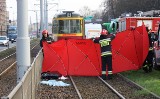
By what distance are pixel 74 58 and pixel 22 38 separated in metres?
6.25

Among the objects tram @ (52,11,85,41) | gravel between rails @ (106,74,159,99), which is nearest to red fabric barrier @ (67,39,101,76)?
Result: gravel between rails @ (106,74,159,99)

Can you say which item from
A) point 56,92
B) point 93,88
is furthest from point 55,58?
point 56,92

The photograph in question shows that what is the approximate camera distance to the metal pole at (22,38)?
11.5 m

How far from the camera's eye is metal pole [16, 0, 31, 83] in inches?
455

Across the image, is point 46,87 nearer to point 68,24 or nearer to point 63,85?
point 63,85

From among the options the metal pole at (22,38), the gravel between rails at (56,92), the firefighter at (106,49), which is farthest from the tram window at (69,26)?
the metal pole at (22,38)

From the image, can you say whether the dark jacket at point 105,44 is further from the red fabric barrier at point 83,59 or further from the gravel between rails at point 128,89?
the red fabric barrier at point 83,59

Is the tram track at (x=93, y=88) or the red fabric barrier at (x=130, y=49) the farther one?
the red fabric barrier at (x=130, y=49)

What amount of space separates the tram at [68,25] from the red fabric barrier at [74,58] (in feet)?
40.9

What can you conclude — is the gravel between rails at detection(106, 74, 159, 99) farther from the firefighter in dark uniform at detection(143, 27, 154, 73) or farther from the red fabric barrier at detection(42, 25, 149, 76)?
the firefighter in dark uniform at detection(143, 27, 154, 73)

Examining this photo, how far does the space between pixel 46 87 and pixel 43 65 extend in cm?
331

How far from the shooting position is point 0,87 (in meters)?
14.8

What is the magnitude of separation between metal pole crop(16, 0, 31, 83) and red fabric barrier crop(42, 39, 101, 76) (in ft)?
18.8

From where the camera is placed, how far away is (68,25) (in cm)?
3062
